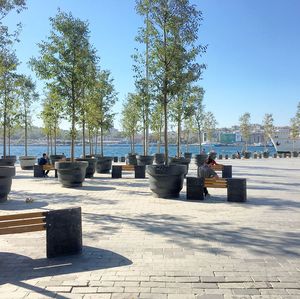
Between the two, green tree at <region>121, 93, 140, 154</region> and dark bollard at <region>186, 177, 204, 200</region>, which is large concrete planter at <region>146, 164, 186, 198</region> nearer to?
dark bollard at <region>186, 177, 204, 200</region>

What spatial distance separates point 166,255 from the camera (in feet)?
19.6

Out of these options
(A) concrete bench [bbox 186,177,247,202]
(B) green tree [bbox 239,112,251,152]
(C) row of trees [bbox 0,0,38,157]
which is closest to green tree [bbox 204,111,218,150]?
(B) green tree [bbox 239,112,251,152]

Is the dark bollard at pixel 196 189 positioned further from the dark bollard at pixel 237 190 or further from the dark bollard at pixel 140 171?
the dark bollard at pixel 140 171

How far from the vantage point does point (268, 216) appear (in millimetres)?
8977

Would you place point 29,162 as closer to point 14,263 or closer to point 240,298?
point 14,263

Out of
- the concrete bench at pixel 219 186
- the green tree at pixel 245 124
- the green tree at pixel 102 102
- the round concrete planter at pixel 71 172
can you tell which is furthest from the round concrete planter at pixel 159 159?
the green tree at pixel 245 124

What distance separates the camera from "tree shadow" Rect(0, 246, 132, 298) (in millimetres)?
5074

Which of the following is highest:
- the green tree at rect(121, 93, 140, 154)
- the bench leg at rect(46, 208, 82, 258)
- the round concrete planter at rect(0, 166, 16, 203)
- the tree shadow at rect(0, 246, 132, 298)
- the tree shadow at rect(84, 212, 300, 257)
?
the green tree at rect(121, 93, 140, 154)

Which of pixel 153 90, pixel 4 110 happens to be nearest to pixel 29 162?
pixel 4 110

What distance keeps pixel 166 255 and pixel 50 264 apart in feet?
5.86

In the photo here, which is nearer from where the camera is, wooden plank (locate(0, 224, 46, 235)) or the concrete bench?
wooden plank (locate(0, 224, 46, 235))

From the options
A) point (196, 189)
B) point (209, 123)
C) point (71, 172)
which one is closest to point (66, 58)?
point (71, 172)

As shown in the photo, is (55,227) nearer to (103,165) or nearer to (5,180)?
(5,180)

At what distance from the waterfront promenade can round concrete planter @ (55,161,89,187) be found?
3.65m
